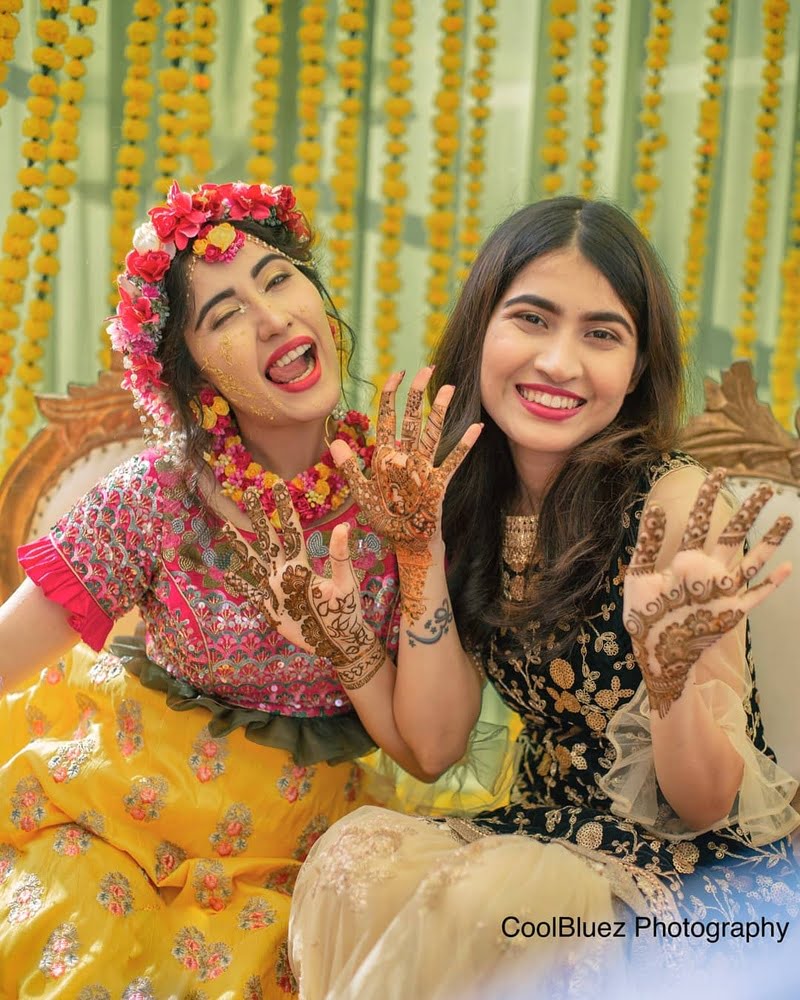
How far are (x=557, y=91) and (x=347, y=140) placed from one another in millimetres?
397

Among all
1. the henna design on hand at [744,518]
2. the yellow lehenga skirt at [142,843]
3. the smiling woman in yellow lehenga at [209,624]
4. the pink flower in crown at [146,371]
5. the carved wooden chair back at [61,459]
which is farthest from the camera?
the carved wooden chair back at [61,459]

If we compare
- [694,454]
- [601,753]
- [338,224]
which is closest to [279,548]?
[601,753]

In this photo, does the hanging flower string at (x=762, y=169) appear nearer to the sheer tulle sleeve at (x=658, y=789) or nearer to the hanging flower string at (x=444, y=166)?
the hanging flower string at (x=444, y=166)

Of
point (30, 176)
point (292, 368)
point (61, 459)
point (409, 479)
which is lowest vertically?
point (61, 459)

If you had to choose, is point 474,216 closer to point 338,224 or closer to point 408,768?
point 338,224

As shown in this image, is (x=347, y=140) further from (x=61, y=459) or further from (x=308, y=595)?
(x=308, y=595)

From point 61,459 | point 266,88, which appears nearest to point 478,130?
point 266,88

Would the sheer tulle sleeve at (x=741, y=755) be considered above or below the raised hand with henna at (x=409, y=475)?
below

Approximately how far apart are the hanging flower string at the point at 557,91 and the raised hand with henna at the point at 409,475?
838 millimetres

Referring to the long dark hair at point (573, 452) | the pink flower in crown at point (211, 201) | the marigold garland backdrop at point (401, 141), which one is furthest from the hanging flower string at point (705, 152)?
the pink flower in crown at point (211, 201)

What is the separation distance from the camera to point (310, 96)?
2.09 meters

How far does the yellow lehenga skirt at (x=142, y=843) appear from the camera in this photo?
4.41ft

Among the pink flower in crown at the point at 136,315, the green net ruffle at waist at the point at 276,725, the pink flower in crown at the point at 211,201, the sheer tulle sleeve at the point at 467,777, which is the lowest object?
the sheer tulle sleeve at the point at 467,777

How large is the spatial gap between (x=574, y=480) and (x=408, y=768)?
1.53 feet
